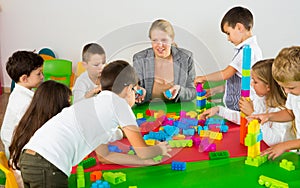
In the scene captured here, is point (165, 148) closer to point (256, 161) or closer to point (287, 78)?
point (256, 161)

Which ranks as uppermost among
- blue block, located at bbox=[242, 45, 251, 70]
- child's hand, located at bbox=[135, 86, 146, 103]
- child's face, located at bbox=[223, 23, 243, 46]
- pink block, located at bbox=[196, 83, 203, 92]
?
child's face, located at bbox=[223, 23, 243, 46]

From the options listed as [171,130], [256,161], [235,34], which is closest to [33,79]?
[171,130]

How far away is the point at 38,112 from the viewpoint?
137 centimetres

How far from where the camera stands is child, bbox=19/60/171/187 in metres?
1.19

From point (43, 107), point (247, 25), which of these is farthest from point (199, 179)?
point (247, 25)

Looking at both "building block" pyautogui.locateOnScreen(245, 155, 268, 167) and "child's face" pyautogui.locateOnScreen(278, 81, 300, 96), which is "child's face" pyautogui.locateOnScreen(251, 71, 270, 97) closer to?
"child's face" pyautogui.locateOnScreen(278, 81, 300, 96)

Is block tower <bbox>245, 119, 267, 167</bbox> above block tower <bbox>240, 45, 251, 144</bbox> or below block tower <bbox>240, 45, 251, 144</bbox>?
below

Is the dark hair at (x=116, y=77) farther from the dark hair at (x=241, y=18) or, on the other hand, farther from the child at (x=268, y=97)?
the dark hair at (x=241, y=18)

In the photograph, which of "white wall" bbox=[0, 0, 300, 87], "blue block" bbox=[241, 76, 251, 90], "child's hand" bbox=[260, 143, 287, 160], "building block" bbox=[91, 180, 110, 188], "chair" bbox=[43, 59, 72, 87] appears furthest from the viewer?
"chair" bbox=[43, 59, 72, 87]

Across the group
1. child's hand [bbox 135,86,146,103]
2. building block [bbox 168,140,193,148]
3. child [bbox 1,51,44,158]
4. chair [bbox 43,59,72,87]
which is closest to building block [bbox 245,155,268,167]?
building block [bbox 168,140,193,148]

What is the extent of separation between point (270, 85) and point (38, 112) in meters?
0.82

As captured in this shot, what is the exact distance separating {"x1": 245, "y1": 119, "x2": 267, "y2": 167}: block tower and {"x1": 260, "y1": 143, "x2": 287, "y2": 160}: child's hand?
23 mm

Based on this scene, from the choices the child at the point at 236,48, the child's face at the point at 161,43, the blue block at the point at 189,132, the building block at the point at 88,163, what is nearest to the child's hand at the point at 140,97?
the child's face at the point at 161,43

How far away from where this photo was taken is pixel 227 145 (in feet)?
4.75
